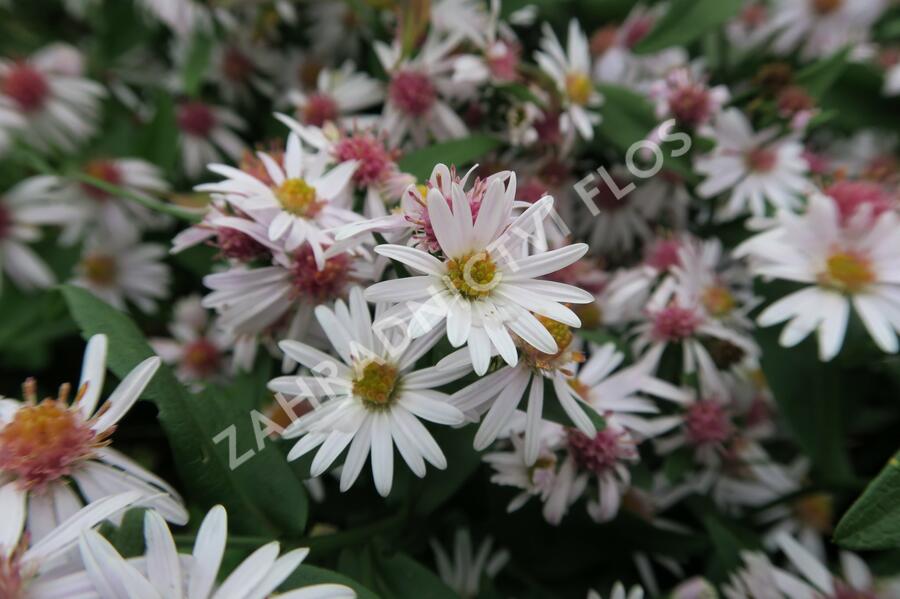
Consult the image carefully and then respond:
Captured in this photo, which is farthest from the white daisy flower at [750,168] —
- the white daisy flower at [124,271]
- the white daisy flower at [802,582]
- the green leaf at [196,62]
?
the white daisy flower at [124,271]

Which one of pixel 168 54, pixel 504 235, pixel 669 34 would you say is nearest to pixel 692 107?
pixel 669 34

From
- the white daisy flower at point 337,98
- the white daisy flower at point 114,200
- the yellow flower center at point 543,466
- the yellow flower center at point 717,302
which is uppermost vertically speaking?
the white daisy flower at point 114,200

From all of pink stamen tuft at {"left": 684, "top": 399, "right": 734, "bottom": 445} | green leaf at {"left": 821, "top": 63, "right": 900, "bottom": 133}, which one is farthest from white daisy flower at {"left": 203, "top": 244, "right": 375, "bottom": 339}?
green leaf at {"left": 821, "top": 63, "right": 900, "bottom": 133}

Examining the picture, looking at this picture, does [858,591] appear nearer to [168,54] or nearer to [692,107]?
[692,107]

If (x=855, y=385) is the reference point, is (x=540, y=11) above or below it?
above

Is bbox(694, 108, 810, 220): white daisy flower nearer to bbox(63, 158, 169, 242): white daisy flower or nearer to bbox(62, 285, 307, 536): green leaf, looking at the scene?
bbox(62, 285, 307, 536): green leaf

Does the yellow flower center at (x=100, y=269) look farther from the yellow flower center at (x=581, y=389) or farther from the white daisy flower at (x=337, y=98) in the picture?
the yellow flower center at (x=581, y=389)

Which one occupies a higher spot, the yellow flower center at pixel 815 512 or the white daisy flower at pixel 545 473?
the white daisy flower at pixel 545 473
